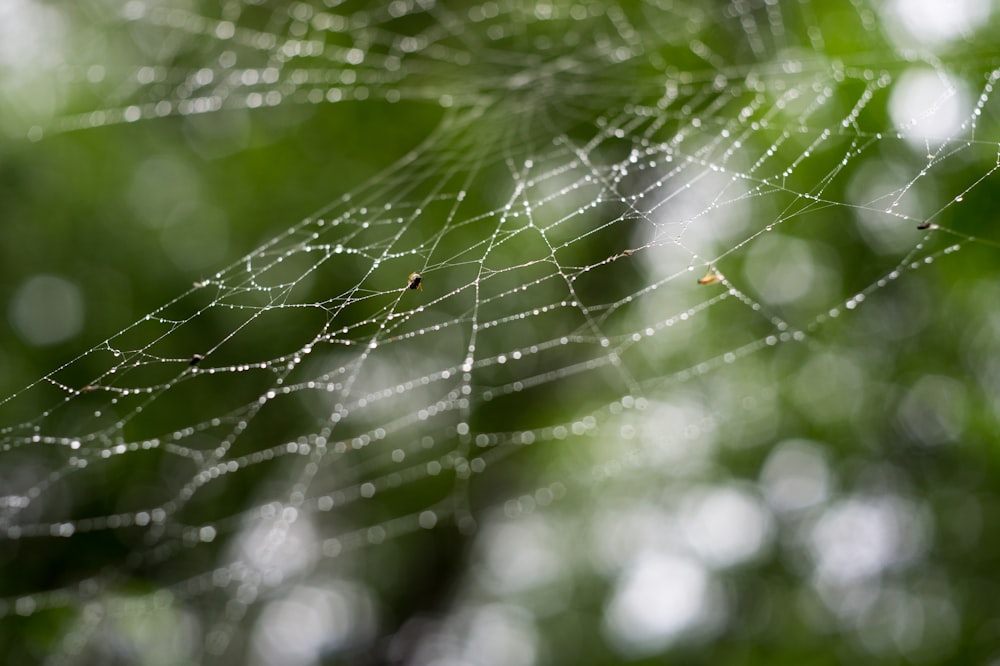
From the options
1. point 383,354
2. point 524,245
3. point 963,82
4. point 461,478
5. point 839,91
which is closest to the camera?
point 963,82

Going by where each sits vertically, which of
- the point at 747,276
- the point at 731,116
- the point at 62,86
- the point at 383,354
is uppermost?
the point at 62,86

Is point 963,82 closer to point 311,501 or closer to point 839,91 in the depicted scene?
point 839,91

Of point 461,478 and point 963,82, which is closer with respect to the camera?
point 963,82

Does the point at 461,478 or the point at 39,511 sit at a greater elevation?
the point at 39,511

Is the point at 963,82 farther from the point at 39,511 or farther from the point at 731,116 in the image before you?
the point at 39,511

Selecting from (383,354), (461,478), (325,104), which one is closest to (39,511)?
(383,354)

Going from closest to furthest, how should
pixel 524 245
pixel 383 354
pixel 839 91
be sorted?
pixel 839 91
pixel 524 245
pixel 383 354

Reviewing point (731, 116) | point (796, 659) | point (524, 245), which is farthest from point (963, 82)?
point (796, 659)
